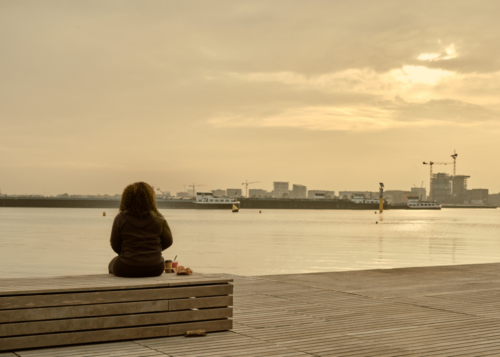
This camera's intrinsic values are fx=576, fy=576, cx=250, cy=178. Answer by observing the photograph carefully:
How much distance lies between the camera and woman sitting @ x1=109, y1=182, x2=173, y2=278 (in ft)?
21.8

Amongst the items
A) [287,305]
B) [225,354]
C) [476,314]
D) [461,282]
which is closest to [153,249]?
[225,354]

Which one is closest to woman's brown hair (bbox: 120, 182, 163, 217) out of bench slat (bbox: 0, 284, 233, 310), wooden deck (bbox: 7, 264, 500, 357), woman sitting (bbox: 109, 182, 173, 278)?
woman sitting (bbox: 109, 182, 173, 278)

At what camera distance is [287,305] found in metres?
9.02

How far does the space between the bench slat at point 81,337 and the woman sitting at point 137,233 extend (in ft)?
2.25

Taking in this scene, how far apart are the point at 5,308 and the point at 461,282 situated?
9269 millimetres

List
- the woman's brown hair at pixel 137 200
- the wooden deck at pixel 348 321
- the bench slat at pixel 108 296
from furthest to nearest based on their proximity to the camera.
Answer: the woman's brown hair at pixel 137 200, the wooden deck at pixel 348 321, the bench slat at pixel 108 296

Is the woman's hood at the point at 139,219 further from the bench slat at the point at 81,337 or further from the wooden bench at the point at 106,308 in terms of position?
the bench slat at the point at 81,337

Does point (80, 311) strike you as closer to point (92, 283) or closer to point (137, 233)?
point (92, 283)

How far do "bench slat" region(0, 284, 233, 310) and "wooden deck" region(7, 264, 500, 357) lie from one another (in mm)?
483

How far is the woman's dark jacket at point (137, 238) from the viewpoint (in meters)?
6.67

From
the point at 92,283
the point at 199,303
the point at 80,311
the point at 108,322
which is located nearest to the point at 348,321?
the point at 199,303

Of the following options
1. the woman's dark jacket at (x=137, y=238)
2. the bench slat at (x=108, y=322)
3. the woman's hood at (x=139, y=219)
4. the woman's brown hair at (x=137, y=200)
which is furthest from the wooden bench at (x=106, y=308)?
the woman's brown hair at (x=137, y=200)

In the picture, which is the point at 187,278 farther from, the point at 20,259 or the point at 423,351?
the point at 20,259

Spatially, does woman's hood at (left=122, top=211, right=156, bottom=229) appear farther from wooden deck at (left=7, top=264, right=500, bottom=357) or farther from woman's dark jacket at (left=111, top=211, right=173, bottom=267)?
wooden deck at (left=7, top=264, right=500, bottom=357)
